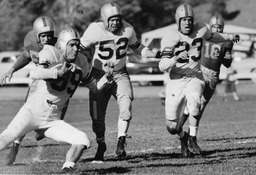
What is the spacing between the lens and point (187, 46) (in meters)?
10.3

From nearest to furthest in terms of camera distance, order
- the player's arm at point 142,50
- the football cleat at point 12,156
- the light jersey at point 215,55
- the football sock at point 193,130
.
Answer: the football cleat at point 12,156, the player's arm at point 142,50, the football sock at point 193,130, the light jersey at point 215,55

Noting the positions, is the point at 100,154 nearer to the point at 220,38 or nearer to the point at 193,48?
the point at 193,48

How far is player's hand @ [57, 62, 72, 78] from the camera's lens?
8.20m

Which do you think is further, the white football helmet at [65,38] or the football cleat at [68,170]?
the white football helmet at [65,38]

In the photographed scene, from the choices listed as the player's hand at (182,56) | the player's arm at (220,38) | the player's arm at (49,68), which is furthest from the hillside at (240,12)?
the player's arm at (49,68)

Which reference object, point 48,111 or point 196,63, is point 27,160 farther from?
point 196,63

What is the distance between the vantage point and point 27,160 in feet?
33.4

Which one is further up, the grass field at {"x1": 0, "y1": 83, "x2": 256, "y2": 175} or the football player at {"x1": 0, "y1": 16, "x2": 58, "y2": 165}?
the football player at {"x1": 0, "y1": 16, "x2": 58, "y2": 165}

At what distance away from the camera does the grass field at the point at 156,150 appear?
9008 mm

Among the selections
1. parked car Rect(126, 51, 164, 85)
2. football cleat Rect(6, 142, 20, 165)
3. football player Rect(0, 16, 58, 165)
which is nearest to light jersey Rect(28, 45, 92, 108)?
football player Rect(0, 16, 58, 165)

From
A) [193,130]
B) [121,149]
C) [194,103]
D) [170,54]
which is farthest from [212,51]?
[121,149]

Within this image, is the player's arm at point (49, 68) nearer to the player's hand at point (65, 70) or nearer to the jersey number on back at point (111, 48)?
the player's hand at point (65, 70)

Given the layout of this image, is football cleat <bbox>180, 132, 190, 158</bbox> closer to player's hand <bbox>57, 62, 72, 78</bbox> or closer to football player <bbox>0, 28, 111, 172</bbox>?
football player <bbox>0, 28, 111, 172</bbox>

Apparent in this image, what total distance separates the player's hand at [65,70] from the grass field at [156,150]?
42.4 inches
